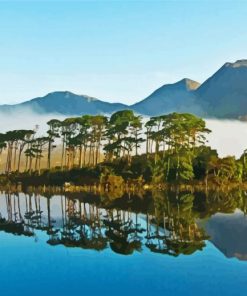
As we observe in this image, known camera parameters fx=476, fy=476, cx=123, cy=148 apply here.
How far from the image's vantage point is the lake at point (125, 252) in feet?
65.2

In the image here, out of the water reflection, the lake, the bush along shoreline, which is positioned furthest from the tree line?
the lake

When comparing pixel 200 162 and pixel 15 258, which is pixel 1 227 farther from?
pixel 200 162

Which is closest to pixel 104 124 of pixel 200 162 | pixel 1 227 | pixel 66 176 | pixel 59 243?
pixel 66 176

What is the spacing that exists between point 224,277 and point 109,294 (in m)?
5.68

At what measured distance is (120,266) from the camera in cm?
2305

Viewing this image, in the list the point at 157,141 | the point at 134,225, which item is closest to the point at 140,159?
the point at 157,141

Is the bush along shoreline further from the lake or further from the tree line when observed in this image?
the lake

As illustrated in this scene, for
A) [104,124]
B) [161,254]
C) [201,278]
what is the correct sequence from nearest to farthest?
[201,278], [161,254], [104,124]

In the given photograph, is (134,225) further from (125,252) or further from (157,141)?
(157,141)

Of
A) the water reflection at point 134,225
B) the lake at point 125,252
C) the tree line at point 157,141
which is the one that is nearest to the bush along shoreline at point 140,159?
the tree line at point 157,141

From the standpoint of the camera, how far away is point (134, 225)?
36188 millimetres

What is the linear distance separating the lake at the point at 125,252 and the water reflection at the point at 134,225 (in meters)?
0.06

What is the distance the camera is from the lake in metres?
19.9

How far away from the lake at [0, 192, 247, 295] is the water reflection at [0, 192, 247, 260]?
6 centimetres
